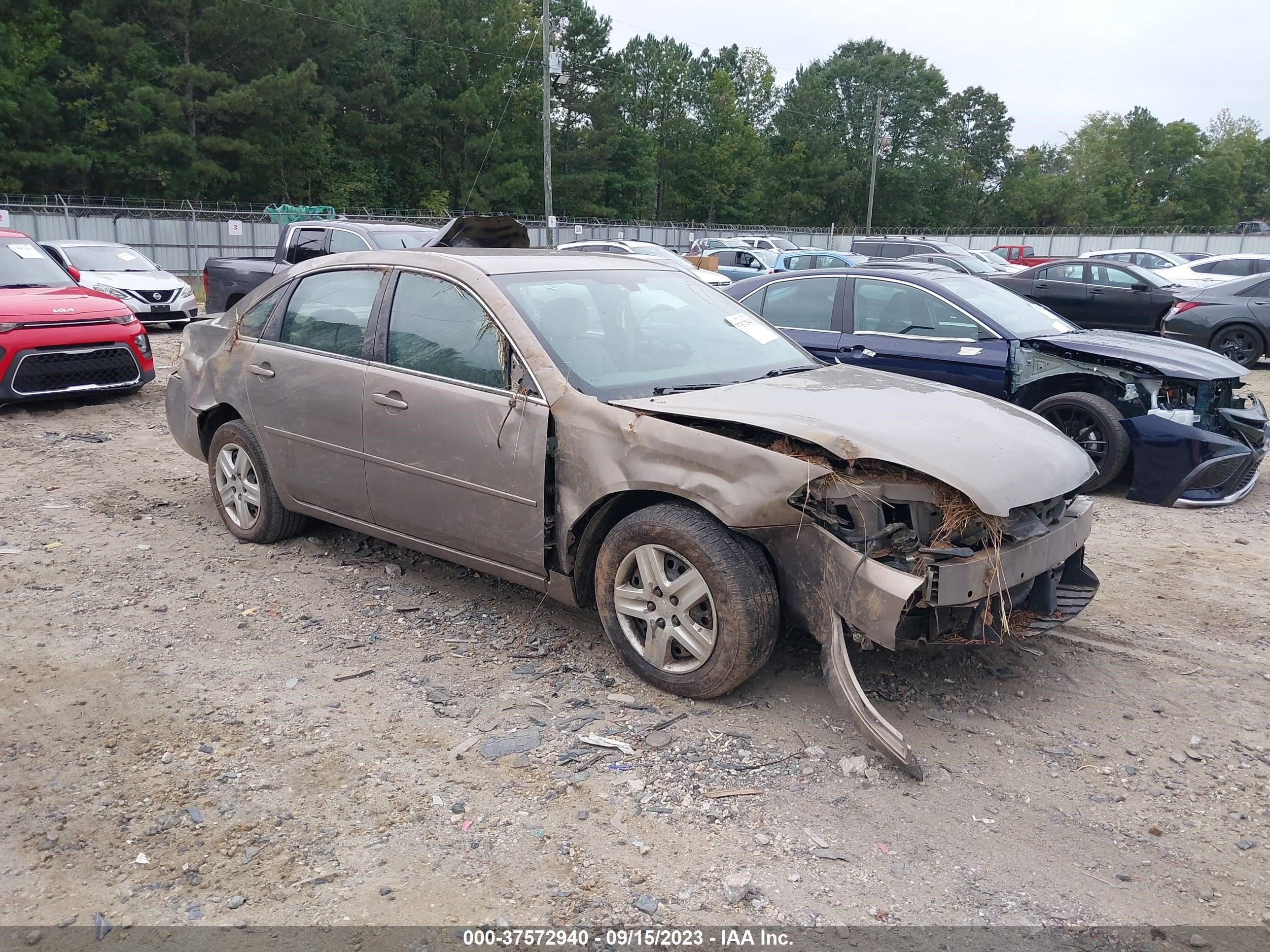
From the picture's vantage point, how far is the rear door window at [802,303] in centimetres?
A: 841

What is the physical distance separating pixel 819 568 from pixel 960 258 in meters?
22.7

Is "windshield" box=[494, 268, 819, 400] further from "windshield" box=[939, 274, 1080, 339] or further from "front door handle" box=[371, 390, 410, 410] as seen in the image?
"windshield" box=[939, 274, 1080, 339]

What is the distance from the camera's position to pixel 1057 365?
7.47 m

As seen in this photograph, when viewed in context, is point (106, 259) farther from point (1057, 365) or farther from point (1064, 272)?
point (1064, 272)

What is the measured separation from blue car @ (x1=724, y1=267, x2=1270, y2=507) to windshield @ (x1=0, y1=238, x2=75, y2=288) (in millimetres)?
7093

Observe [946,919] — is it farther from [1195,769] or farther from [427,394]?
[427,394]

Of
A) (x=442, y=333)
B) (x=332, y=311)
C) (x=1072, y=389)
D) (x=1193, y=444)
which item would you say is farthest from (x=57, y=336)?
(x=1193, y=444)

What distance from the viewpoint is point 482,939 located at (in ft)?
8.82

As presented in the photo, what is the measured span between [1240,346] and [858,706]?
13628 mm

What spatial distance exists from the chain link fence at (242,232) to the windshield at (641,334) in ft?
54.5

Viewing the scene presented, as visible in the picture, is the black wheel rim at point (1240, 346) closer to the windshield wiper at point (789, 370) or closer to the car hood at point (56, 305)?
the windshield wiper at point (789, 370)

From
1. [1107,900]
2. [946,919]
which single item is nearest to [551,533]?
[946,919]

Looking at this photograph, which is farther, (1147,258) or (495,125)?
(495,125)

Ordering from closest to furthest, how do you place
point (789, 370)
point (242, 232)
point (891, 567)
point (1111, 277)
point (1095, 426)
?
1. point (891, 567)
2. point (789, 370)
3. point (1095, 426)
4. point (1111, 277)
5. point (242, 232)
